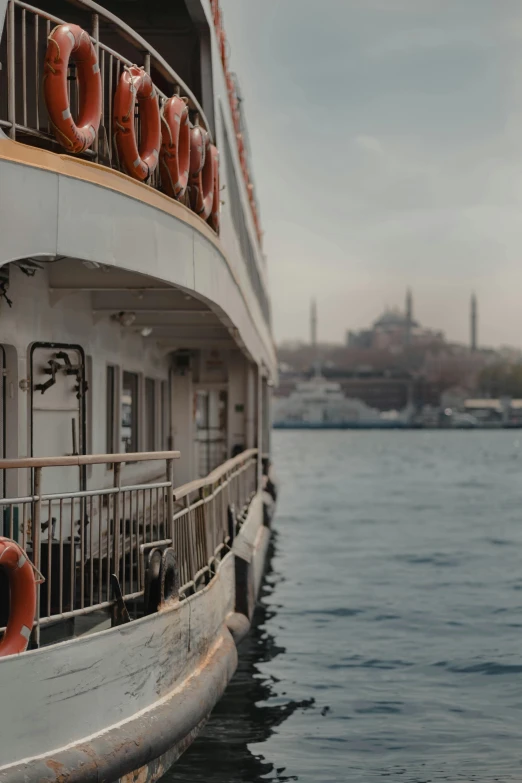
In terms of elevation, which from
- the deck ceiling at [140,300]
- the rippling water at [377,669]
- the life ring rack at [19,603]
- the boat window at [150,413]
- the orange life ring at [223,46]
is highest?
the orange life ring at [223,46]

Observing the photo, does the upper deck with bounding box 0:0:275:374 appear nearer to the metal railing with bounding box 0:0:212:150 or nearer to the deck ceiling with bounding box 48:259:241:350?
the metal railing with bounding box 0:0:212:150

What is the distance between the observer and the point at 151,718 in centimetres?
709

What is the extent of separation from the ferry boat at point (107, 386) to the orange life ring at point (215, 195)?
3 cm

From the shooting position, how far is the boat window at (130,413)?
610 inches

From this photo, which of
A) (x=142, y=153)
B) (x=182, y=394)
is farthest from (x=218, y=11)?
(x=182, y=394)

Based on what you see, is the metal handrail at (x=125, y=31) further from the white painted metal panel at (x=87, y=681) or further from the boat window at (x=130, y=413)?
the boat window at (x=130, y=413)

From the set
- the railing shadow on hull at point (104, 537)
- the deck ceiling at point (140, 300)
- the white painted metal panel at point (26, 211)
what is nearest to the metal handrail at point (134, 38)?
the white painted metal panel at point (26, 211)

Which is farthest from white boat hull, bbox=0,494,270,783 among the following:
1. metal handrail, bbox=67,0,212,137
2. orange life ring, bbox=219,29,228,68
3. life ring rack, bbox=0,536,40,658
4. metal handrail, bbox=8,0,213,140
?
orange life ring, bbox=219,29,228,68

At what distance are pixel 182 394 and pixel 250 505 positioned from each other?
4.04 m

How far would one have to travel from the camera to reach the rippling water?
31.7 feet

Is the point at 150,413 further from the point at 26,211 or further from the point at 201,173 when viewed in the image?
the point at 26,211

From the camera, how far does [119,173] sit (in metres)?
7.84

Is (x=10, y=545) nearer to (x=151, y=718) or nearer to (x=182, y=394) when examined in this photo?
(x=151, y=718)

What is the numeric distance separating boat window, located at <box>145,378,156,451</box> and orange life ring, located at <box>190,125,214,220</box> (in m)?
7.50
